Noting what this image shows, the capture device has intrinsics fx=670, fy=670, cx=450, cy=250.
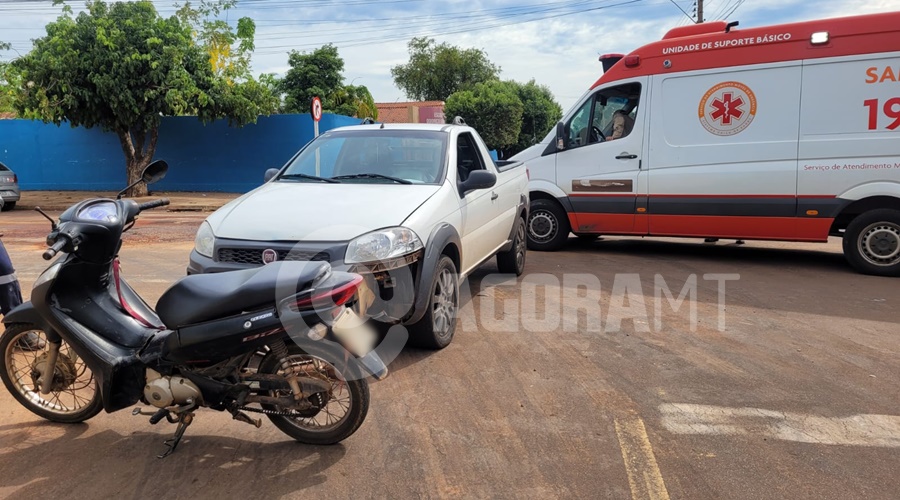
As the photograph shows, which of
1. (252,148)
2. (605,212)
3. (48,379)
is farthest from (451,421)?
(252,148)

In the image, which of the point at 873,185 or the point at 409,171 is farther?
the point at 873,185

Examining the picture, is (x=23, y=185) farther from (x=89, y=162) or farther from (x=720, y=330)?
(x=720, y=330)

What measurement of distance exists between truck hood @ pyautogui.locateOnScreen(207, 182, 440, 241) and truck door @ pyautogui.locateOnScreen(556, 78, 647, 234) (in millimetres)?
4456

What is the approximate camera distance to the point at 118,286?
365cm

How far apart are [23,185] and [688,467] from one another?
24337mm

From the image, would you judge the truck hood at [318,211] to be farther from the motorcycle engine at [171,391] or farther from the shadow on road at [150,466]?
the shadow on road at [150,466]

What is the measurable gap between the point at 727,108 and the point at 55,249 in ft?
24.7

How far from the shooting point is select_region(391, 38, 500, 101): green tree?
5844 cm

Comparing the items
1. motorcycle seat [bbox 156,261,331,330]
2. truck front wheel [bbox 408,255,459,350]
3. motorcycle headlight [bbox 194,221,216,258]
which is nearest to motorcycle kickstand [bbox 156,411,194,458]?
motorcycle seat [bbox 156,261,331,330]

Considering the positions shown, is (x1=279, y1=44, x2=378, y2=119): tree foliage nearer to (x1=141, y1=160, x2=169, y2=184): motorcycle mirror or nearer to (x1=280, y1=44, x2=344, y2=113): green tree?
(x1=280, y1=44, x2=344, y2=113): green tree

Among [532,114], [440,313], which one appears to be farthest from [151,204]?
[532,114]

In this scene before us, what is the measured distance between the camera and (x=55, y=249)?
3.10m

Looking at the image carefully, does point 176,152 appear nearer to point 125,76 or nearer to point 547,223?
point 125,76

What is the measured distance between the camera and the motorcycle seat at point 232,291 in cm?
311
